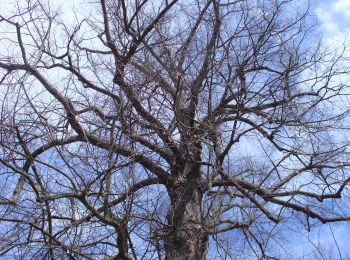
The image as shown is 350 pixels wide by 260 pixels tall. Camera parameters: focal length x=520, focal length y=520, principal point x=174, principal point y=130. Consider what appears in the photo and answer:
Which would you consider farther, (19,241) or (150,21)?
(150,21)

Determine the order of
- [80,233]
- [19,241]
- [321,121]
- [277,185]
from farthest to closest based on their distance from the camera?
[277,185], [321,121], [19,241], [80,233]

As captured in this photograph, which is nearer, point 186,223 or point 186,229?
point 186,229

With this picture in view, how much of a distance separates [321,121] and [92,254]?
2.76m

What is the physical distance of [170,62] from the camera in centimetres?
524

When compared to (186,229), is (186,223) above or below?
above

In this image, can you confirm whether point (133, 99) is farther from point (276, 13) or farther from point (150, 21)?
point (276, 13)

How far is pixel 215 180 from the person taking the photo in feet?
18.6

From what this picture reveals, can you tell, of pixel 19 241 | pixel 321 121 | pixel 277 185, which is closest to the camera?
pixel 19 241

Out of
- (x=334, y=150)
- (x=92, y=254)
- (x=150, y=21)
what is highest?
(x=150, y=21)

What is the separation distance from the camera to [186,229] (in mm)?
5367

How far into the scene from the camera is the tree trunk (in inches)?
215

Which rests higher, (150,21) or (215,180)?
(150,21)

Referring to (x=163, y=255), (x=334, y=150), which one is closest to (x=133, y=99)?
(x=163, y=255)

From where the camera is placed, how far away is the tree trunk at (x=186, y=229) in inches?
215
